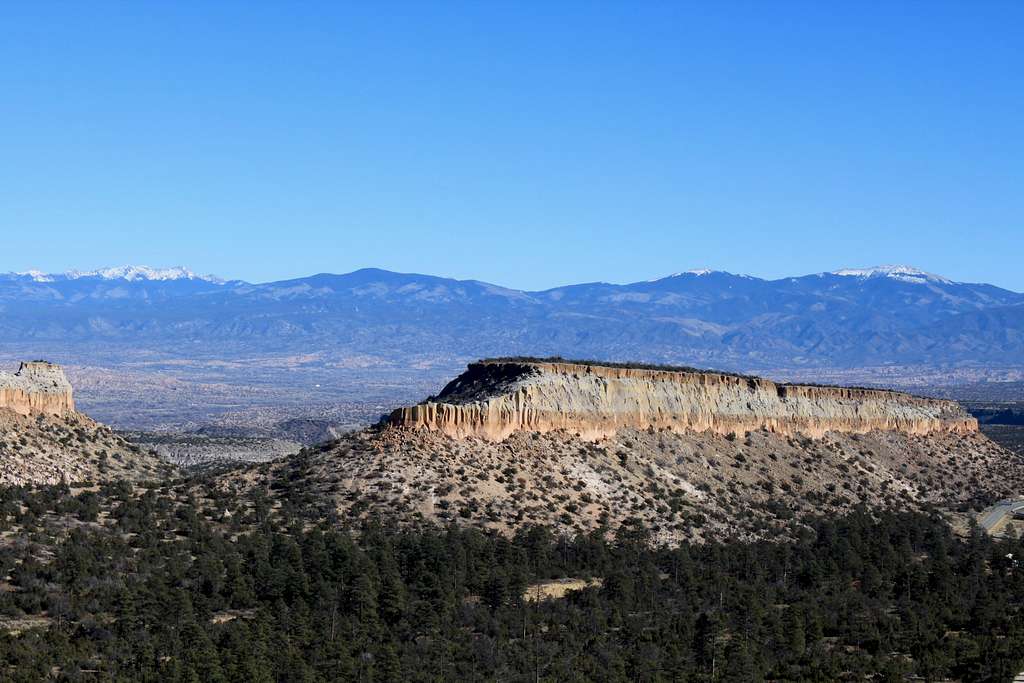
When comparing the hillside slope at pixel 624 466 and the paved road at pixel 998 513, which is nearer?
the hillside slope at pixel 624 466

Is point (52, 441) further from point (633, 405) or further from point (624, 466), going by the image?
point (633, 405)

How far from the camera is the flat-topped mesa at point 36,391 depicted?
74562 mm

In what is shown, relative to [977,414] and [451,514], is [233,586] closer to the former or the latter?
[451,514]

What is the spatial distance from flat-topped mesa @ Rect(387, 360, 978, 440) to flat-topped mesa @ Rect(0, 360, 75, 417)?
16.9 metres

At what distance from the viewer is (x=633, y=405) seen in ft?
263

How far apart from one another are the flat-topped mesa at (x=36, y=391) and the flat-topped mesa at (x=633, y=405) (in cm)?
1685

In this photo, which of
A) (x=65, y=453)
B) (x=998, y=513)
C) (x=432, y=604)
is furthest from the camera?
(x=998, y=513)

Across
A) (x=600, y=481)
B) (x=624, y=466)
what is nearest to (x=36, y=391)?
(x=600, y=481)

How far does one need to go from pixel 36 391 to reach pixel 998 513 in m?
46.1

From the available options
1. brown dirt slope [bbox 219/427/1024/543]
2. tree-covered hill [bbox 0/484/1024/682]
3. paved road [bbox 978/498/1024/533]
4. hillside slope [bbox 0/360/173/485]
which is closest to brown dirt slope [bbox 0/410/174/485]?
hillside slope [bbox 0/360/173/485]

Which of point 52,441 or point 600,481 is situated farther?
point 52,441

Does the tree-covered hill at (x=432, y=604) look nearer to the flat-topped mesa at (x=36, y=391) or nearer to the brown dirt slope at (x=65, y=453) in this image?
the brown dirt slope at (x=65, y=453)

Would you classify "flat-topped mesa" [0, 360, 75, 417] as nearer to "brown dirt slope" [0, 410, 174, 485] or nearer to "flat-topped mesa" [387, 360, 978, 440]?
"brown dirt slope" [0, 410, 174, 485]

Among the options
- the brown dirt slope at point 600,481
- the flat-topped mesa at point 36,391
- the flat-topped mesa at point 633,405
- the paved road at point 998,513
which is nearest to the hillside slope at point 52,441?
the flat-topped mesa at point 36,391
